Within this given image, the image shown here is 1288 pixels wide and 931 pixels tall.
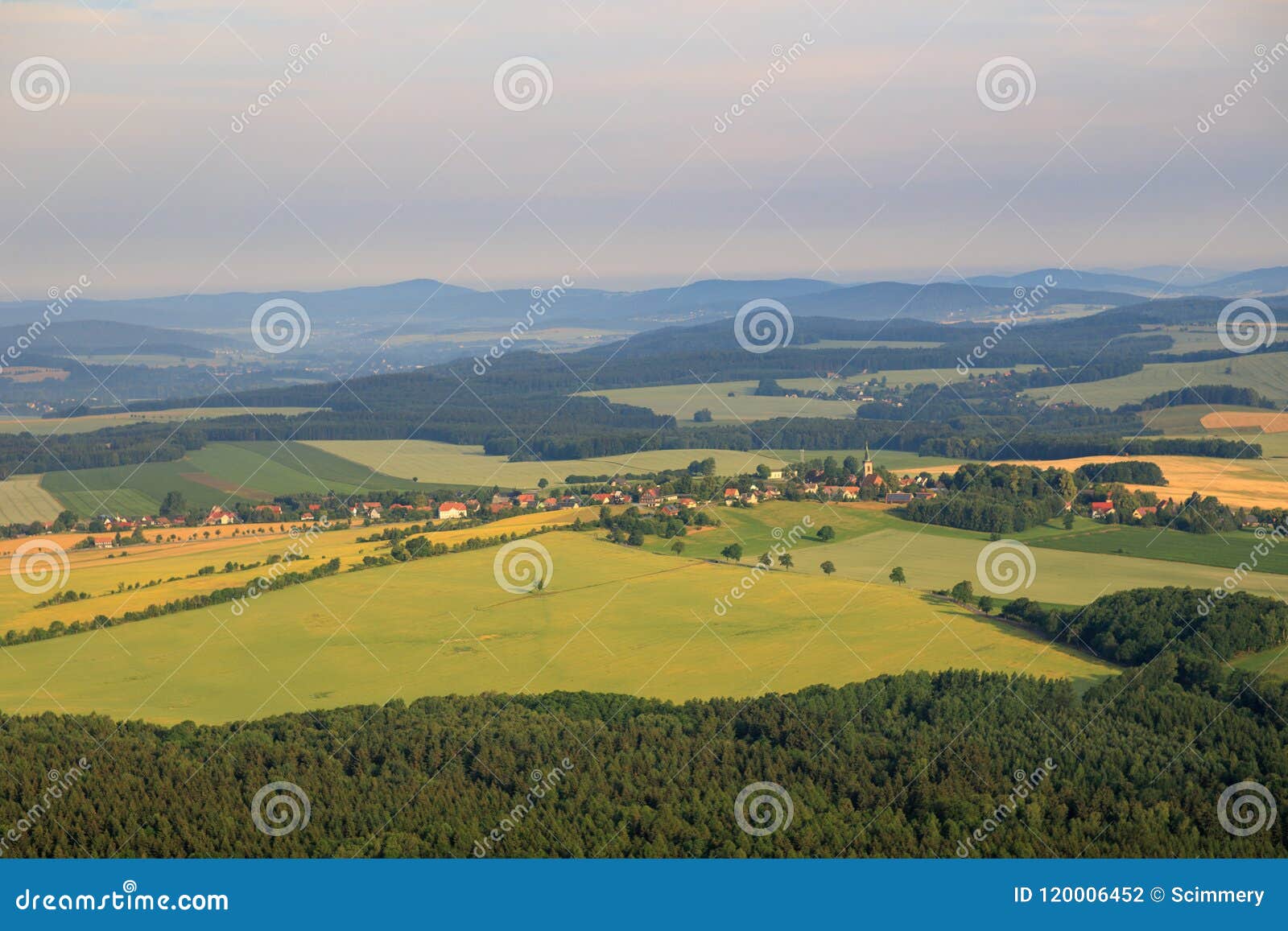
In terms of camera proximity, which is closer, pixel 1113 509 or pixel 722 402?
pixel 1113 509

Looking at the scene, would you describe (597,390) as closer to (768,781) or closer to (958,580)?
(958,580)

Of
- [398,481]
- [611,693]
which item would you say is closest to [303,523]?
[398,481]

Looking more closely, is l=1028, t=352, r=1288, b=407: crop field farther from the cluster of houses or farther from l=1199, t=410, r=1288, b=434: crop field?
the cluster of houses

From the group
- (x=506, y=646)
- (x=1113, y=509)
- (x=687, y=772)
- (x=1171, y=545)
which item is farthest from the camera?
(x=1113, y=509)

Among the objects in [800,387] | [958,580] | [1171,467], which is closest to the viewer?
[958,580]

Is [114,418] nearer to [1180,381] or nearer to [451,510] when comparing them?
[451,510]

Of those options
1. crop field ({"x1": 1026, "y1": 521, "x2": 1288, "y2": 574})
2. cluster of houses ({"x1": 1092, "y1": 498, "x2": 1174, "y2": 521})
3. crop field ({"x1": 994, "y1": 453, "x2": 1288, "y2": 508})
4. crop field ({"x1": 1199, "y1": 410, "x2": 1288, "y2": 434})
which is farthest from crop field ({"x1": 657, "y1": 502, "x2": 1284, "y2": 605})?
crop field ({"x1": 1199, "y1": 410, "x2": 1288, "y2": 434})

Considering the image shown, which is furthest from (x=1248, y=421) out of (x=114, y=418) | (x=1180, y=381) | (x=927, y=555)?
(x=114, y=418)
